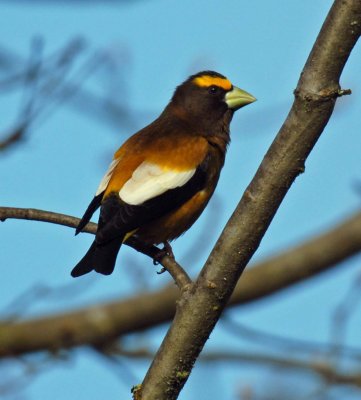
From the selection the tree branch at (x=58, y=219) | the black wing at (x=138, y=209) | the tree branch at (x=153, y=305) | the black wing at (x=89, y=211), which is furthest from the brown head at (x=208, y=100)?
the tree branch at (x=58, y=219)

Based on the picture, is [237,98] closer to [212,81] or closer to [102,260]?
[212,81]

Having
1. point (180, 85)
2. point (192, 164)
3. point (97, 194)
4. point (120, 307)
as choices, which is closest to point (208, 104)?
point (180, 85)

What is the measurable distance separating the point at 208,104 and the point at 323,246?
1817mm

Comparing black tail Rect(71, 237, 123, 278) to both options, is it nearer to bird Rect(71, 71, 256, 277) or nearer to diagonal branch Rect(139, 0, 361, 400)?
bird Rect(71, 71, 256, 277)

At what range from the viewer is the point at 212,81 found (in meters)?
6.04

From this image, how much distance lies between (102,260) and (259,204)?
178 centimetres

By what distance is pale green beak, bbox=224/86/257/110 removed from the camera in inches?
232

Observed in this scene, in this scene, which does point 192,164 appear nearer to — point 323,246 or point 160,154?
point 160,154

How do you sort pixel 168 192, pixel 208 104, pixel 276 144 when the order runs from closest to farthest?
1. pixel 276 144
2. pixel 168 192
3. pixel 208 104

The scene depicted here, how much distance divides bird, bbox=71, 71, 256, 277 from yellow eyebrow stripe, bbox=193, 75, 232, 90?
337 millimetres

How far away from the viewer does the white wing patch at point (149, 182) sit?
4719 millimetres

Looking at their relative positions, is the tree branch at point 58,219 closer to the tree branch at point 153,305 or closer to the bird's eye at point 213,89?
the bird's eye at point 213,89

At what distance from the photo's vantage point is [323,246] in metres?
7.16

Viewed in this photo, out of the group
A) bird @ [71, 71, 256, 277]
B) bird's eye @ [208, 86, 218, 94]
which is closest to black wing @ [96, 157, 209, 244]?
bird @ [71, 71, 256, 277]
